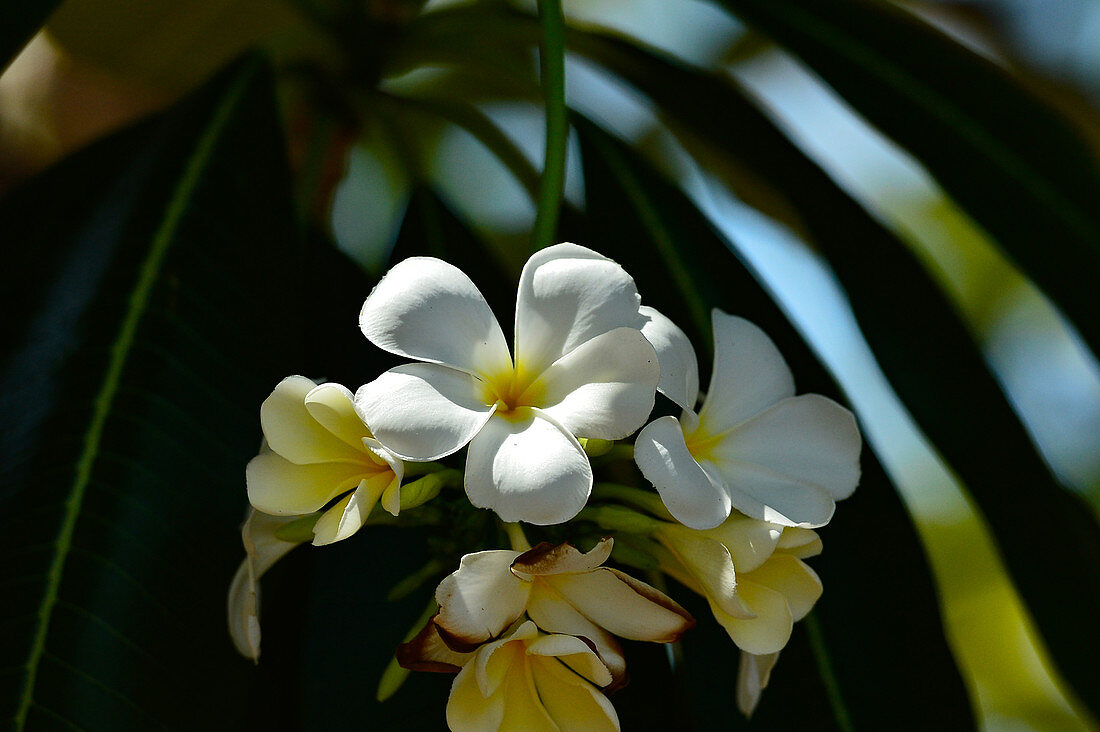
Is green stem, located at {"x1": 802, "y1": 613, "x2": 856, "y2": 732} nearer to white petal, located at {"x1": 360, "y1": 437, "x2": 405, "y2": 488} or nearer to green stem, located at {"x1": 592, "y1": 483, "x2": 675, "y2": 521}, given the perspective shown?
green stem, located at {"x1": 592, "y1": 483, "x2": 675, "y2": 521}

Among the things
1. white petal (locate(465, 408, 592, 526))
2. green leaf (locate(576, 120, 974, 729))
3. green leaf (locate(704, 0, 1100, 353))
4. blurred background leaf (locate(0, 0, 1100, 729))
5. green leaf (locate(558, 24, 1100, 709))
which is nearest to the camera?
white petal (locate(465, 408, 592, 526))

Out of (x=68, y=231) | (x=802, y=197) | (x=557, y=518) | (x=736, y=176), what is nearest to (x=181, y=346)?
(x=68, y=231)

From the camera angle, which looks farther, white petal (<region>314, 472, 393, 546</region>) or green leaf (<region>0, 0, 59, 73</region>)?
green leaf (<region>0, 0, 59, 73</region>)

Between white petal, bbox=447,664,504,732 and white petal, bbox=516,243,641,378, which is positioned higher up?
white petal, bbox=516,243,641,378

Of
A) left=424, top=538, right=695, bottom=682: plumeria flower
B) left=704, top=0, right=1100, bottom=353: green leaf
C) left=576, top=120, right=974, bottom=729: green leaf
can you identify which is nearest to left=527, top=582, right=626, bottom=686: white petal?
left=424, top=538, right=695, bottom=682: plumeria flower

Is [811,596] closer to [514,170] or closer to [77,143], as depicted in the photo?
[514,170]

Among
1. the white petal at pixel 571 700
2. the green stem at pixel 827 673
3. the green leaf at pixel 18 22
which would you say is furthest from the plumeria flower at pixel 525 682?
the green leaf at pixel 18 22
